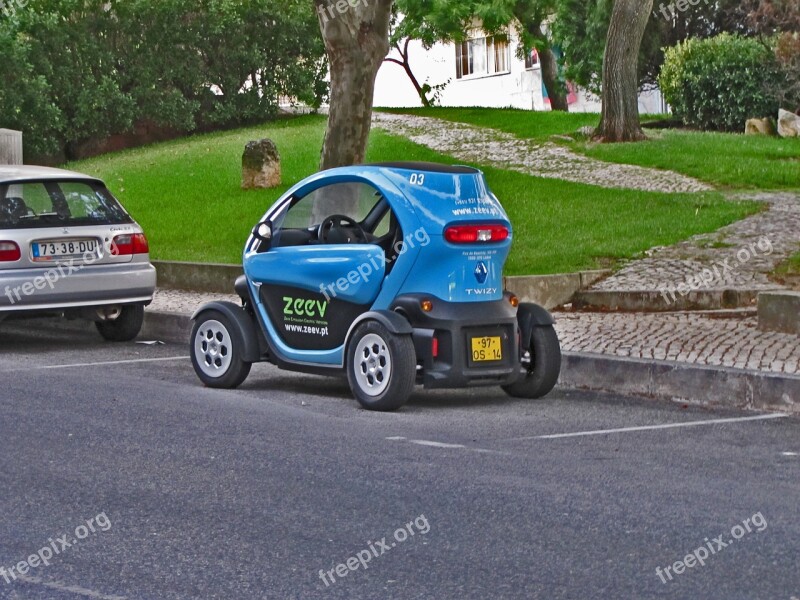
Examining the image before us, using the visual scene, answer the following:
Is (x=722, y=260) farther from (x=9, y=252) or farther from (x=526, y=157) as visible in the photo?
(x=526, y=157)

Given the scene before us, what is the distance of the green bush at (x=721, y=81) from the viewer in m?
30.3

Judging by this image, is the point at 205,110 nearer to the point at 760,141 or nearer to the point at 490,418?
the point at 760,141

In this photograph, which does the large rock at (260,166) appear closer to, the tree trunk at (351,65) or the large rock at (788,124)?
the tree trunk at (351,65)

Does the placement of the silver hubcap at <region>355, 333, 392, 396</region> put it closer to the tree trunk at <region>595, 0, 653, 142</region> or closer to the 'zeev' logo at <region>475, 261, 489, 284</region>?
the 'zeev' logo at <region>475, 261, 489, 284</region>

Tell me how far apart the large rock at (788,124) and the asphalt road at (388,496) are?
2044 centimetres

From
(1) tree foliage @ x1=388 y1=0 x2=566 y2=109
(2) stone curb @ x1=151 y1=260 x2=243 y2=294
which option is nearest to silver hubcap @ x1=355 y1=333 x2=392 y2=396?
(2) stone curb @ x1=151 y1=260 x2=243 y2=294

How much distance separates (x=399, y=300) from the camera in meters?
9.30

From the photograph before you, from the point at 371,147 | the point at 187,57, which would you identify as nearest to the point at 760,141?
the point at 371,147

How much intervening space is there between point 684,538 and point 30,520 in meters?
2.74

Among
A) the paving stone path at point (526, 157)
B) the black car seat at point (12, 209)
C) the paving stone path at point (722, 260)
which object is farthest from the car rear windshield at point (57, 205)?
the paving stone path at point (526, 157)

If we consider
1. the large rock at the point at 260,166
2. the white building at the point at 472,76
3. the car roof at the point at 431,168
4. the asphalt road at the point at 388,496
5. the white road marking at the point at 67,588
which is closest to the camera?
the white road marking at the point at 67,588

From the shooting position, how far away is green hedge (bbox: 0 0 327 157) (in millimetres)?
31078

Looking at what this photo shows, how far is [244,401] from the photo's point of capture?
9.65 metres

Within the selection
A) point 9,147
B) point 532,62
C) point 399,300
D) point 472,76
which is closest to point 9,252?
point 399,300
